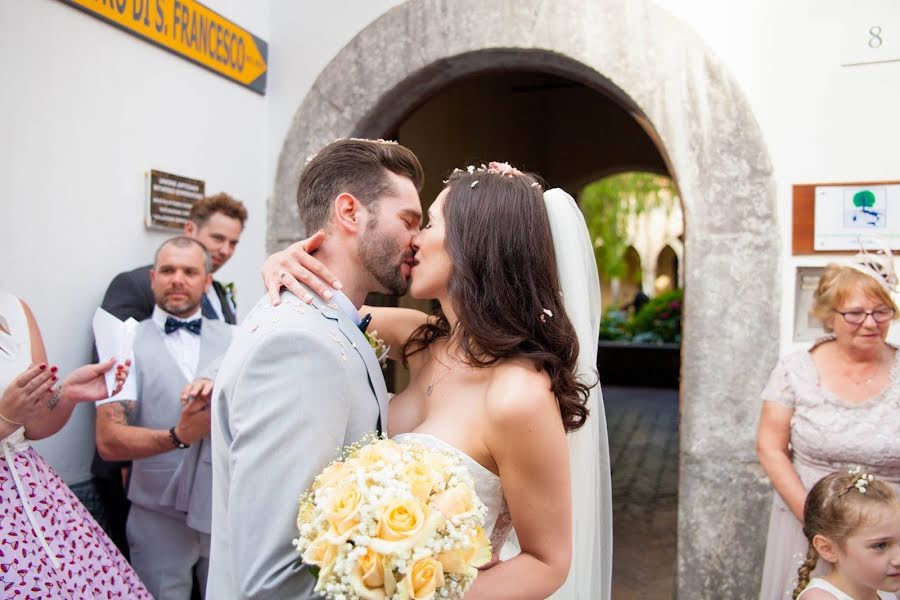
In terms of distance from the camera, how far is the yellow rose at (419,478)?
143 cm

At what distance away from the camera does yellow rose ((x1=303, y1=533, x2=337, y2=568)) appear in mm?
1381

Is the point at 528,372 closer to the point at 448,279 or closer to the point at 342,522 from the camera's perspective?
the point at 448,279

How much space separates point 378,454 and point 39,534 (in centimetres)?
141

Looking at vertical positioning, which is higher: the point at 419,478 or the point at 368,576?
the point at 419,478

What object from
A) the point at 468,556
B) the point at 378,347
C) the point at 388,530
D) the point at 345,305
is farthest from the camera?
the point at 378,347

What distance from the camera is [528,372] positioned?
1.89m

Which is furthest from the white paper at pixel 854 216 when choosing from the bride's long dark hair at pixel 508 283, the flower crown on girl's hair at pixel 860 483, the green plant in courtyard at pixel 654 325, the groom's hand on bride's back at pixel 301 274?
the green plant in courtyard at pixel 654 325

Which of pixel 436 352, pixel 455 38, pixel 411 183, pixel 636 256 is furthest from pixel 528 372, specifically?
pixel 636 256

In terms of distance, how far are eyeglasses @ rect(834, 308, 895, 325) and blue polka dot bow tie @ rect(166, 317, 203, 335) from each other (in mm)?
2653

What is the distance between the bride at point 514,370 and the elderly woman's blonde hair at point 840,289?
1457 mm

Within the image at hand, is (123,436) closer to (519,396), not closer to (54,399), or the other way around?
(54,399)

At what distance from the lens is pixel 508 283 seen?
198 centimetres

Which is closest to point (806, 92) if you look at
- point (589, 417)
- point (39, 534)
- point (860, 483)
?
point (860, 483)

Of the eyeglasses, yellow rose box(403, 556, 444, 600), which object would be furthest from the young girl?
yellow rose box(403, 556, 444, 600)
